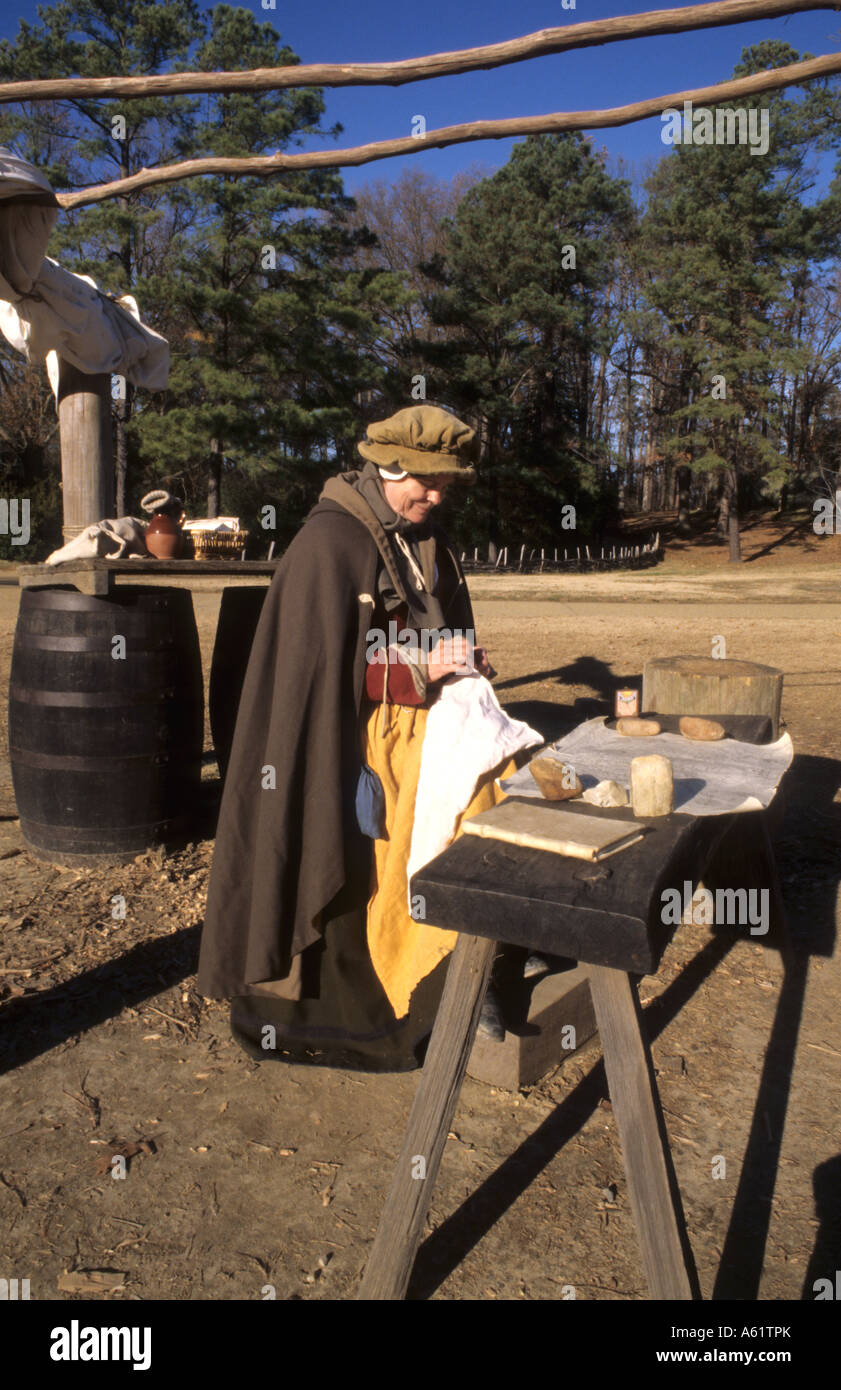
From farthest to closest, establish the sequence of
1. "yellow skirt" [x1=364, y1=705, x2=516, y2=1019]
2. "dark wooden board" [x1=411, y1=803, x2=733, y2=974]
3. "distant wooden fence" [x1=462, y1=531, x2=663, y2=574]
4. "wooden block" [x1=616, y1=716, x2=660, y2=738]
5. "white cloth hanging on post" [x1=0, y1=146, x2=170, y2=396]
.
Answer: "distant wooden fence" [x1=462, y1=531, x2=663, y2=574], "white cloth hanging on post" [x1=0, y1=146, x2=170, y2=396], "wooden block" [x1=616, y1=716, x2=660, y2=738], "yellow skirt" [x1=364, y1=705, x2=516, y2=1019], "dark wooden board" [x1=411, y1=803, x2=733, y2=974]

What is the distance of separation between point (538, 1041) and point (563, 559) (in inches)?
1261

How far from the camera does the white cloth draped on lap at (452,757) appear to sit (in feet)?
9.14

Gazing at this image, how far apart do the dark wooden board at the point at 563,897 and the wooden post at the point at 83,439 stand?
143 inches

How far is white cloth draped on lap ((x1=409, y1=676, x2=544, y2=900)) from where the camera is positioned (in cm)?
279

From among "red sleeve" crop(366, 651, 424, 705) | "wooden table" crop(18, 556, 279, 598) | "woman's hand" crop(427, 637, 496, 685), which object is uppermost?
"wooden table" crop(18, 556, 279, 598)

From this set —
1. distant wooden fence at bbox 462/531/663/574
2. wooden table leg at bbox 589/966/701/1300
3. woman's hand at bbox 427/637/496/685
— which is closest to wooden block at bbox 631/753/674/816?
wooden table leg at bbox 589/966/701/1300

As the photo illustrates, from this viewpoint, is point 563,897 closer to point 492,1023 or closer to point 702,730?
point 492,1023

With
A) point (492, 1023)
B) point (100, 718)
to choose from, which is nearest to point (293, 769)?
point (492, 1023)

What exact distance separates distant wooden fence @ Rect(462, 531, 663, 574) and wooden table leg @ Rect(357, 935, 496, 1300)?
27.5m

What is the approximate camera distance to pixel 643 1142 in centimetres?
182

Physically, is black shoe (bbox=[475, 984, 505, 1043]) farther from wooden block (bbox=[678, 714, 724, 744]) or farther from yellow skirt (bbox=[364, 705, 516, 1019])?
wooden block (bbox=[678, 714, 724, 744])

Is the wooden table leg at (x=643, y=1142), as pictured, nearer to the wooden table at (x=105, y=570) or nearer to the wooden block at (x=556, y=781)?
the wooden block at (x=556, y=781)

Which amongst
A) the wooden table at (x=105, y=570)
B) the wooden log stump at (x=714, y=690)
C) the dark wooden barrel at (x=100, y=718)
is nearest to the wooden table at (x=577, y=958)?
the wooden table at (x=105, y=570)
